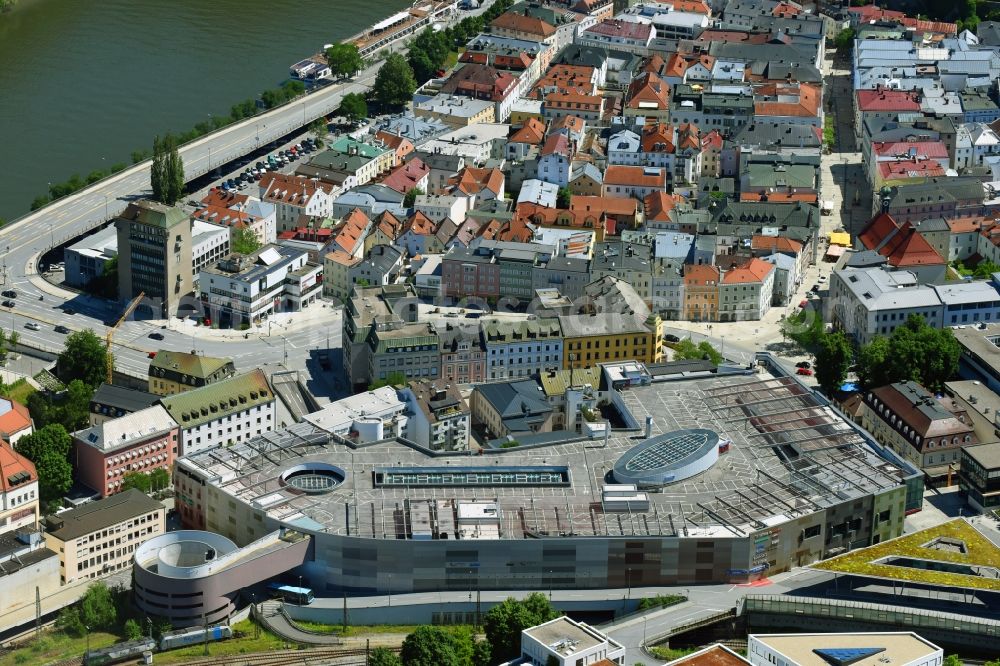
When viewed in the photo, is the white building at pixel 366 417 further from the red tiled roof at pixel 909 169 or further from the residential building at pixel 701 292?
the red tiled roof at pixel 909 169

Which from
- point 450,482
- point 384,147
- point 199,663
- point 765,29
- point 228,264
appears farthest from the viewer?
point 765,29

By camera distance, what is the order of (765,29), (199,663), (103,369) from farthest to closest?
(765,29), (103,369), (199,663)

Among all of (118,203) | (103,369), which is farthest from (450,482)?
(118,203)

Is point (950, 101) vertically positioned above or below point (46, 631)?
above

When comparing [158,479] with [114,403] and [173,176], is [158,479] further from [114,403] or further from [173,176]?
[173,176]

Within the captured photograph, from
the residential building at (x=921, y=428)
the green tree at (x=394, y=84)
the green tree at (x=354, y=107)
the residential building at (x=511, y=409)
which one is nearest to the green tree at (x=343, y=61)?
the green tree at (x=394, y=84)

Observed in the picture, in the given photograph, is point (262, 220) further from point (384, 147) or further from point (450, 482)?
point (450, 482)

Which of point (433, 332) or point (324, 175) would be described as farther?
point (324, 175)
